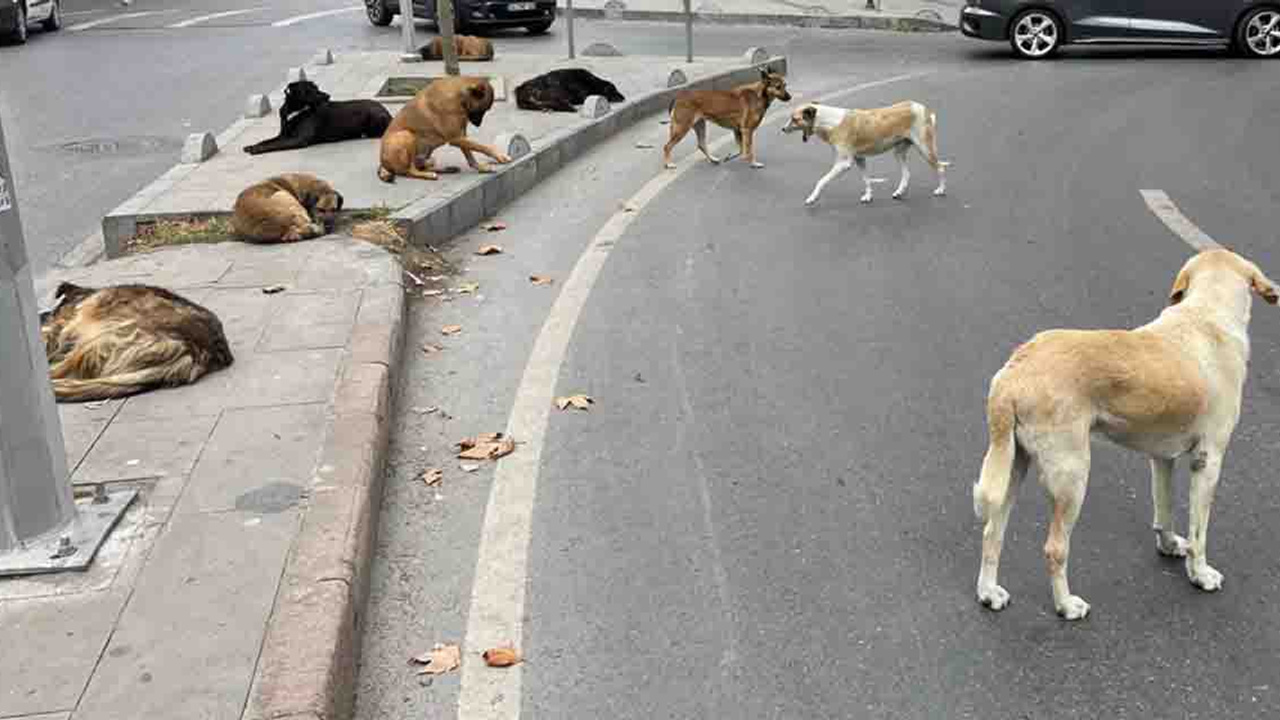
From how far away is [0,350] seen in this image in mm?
3990

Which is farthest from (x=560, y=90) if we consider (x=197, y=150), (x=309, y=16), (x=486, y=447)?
(x=309, y=16)

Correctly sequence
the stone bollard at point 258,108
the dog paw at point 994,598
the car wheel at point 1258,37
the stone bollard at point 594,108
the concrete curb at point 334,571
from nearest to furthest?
1. the concrete curb at point 334,571
2. the dog paw at point 994,598
3. the stone bollard at point 594,108
4. the stone bollard at point 258,108
5. the car wheel at point 1258,37

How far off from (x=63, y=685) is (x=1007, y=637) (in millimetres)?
2676

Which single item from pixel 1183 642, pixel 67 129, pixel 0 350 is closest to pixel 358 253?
pixel 0 350

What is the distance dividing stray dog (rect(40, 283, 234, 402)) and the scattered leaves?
1.22m

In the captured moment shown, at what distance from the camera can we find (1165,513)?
441cm

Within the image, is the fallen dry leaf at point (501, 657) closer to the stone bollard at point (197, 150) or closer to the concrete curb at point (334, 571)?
the concrete curb at point (334, 571)

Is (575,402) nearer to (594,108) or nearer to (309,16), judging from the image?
(594,108)

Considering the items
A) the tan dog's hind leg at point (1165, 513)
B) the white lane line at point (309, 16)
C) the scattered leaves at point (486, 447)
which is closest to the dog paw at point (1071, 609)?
the tan dog's hind leg at point (1165, 513)

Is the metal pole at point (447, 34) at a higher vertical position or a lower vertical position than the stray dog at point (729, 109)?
higher

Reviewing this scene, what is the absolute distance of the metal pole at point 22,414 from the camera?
13.1 ft

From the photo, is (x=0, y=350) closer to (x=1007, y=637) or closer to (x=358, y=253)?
(x=1007, y=637)

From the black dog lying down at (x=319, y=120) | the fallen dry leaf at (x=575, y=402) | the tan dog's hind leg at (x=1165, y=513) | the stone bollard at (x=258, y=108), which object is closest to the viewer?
the tan dog's hind leg at (x=1165, y=513)

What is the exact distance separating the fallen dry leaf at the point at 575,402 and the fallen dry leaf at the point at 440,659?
202 cm
